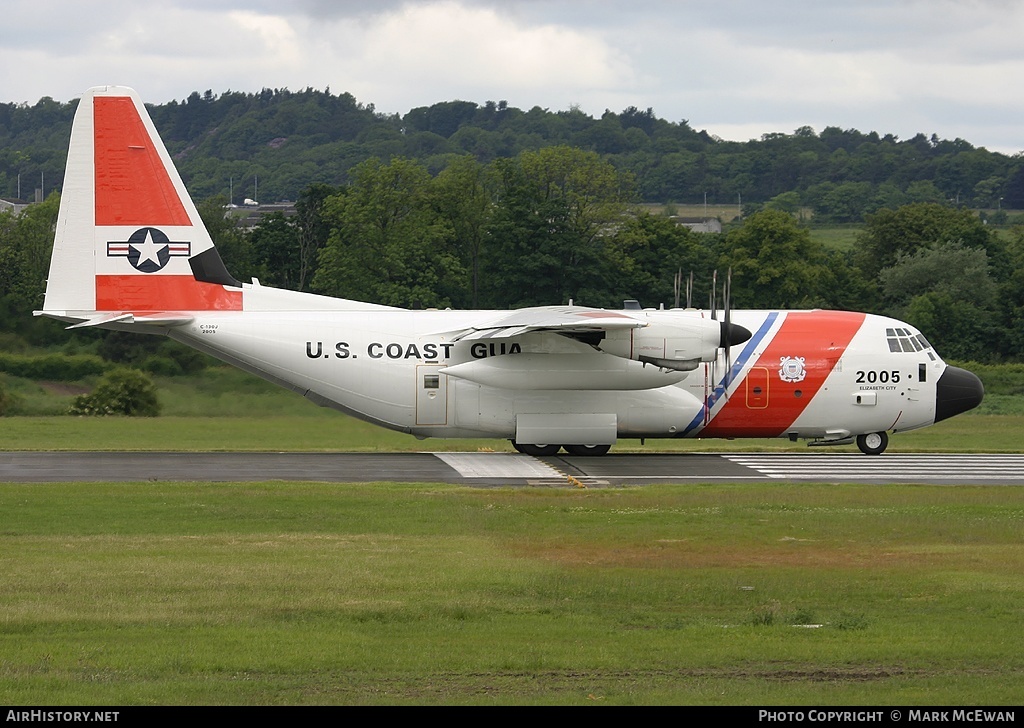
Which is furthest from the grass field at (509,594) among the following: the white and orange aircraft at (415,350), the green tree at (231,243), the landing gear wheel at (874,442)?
the green tree at (231,243)

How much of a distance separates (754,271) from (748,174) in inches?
4605

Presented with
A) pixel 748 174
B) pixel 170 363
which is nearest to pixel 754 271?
pixel 170 363

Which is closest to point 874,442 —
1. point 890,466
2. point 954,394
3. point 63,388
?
point 954,394

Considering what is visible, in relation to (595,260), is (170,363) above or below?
below

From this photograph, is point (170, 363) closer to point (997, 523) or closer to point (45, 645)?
point (997, 523)

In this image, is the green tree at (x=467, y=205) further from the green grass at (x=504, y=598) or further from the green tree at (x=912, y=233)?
the green grass at (x=504, y=598)

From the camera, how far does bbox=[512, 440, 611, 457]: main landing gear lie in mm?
31344

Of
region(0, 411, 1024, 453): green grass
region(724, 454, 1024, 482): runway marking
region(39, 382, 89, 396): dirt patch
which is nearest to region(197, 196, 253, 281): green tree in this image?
region(39, 382, 89, 396): dirt patch

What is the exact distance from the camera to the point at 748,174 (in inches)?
7160

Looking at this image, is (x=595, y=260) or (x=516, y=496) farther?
(x=595, y=260)

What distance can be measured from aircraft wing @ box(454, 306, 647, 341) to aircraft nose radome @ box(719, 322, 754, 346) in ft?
6.36

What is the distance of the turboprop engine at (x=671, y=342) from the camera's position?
29047 millimetres

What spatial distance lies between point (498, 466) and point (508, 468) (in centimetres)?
53

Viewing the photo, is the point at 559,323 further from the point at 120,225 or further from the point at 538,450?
the point at 120,225
